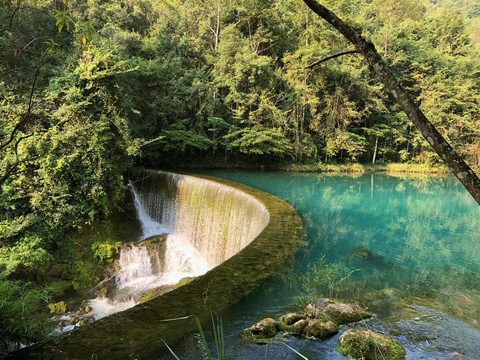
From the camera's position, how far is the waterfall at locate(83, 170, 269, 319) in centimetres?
656

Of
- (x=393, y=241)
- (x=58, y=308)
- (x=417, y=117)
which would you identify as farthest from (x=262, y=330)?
(x=393, y=241)

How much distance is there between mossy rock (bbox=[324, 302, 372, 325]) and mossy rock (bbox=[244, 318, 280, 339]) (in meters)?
0.65

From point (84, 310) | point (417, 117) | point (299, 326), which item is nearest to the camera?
point (417, 117)

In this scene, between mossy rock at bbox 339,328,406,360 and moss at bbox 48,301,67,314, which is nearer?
mossy rock at bbox 339,328,406,360

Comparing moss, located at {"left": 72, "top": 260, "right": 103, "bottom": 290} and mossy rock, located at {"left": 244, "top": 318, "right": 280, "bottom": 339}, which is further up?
mossy rock, located at {"left": 244, "top": 318, "right": 280, "bottom": 339}

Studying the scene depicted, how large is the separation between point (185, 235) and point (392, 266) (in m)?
5.32

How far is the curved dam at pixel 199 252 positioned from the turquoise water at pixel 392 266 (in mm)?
296

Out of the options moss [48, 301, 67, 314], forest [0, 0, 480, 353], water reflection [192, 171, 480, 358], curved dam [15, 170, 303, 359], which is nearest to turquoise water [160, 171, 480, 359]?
water reflection [192, 171, 480, 358]

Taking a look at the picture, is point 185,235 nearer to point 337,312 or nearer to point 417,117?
point 337,312

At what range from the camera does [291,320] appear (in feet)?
9.09

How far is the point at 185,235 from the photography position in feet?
27.6

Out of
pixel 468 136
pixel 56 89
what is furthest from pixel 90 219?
pixel 468 136

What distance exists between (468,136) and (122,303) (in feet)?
76.0

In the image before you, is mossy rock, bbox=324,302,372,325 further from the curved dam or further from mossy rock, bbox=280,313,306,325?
Result: the curved dam
